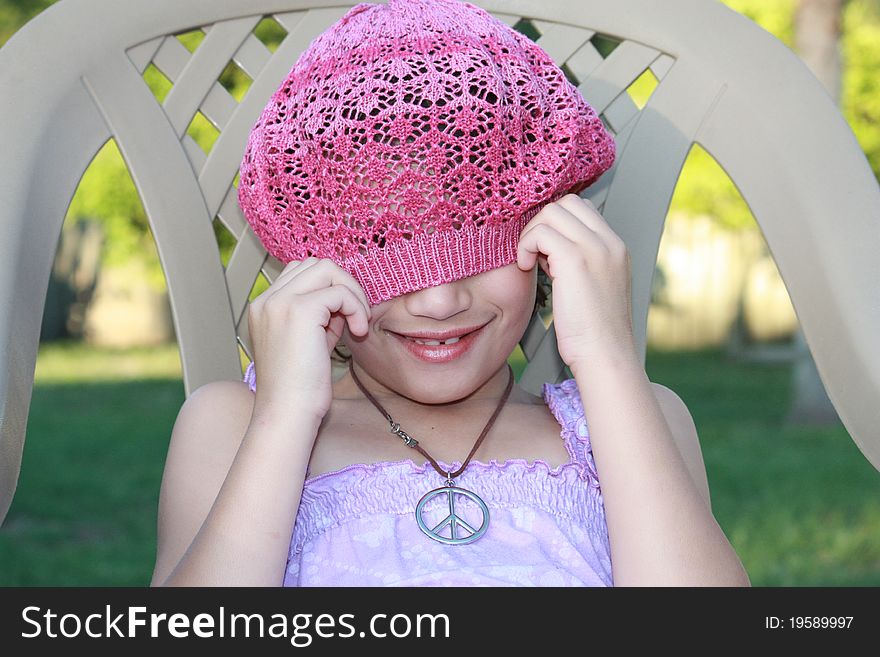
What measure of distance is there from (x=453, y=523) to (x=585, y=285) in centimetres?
35

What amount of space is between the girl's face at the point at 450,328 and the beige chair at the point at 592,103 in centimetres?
39

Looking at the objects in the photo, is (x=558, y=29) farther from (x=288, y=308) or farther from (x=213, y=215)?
A: (x=288, y=308)

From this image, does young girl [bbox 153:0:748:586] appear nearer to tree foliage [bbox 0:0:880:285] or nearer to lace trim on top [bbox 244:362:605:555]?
lace trim on top [bbox 244:362:605:555]

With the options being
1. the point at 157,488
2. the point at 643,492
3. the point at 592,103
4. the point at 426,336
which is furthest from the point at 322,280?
the point at 157,488

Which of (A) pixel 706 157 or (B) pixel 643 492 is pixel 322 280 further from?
(A) pixel 706 157

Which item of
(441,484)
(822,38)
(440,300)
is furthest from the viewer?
(822,38)

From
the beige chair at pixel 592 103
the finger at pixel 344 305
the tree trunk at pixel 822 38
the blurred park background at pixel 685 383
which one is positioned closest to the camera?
the finger at pixel 344 305

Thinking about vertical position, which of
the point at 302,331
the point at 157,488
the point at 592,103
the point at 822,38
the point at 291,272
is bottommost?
the point at 302,331

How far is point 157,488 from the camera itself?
5.07 meters

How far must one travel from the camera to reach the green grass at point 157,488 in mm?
3814

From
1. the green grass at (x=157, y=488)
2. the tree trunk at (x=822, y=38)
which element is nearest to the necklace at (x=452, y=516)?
the green grass at (x=157, y=488)

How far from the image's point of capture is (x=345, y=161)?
141cm

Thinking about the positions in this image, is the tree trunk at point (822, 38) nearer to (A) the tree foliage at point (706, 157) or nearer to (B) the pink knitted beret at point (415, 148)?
(A) the tree foliage at point (706, 157)

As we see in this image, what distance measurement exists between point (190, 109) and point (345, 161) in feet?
1.76
